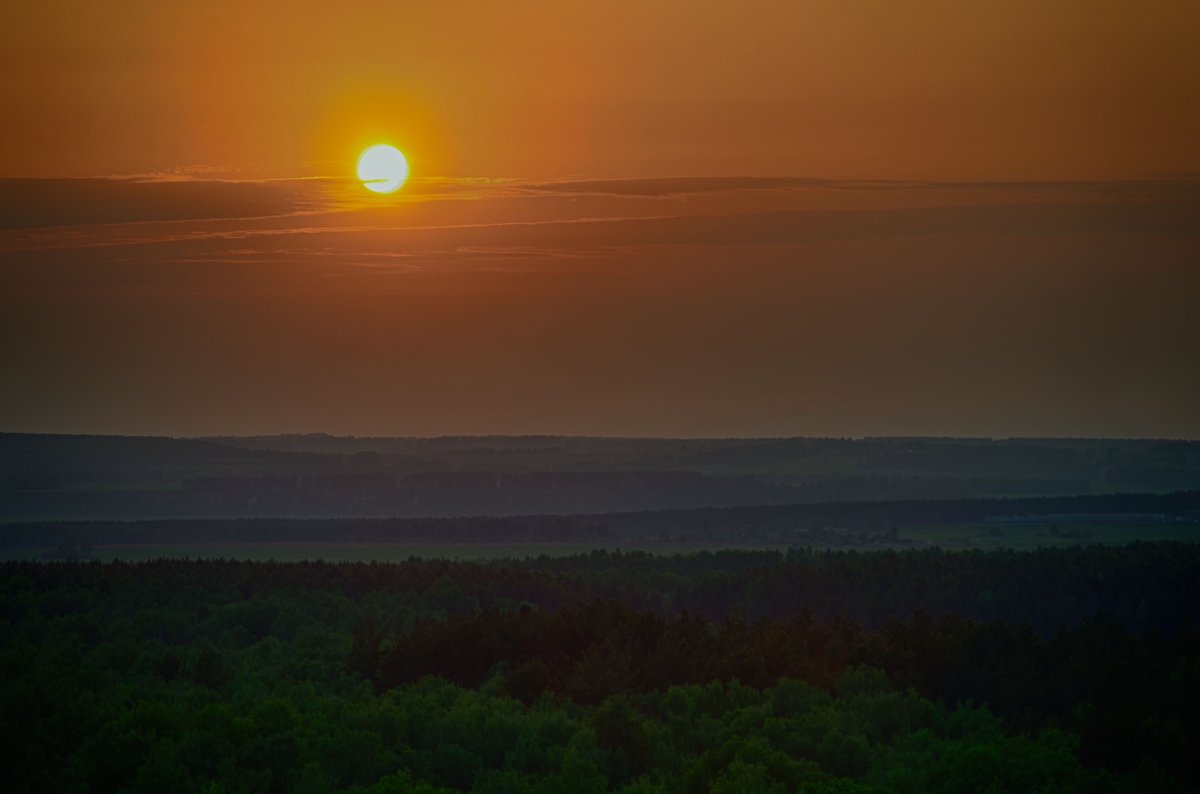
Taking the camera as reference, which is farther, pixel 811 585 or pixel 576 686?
pixel 811 585

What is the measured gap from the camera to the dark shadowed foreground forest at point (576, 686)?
68750mm

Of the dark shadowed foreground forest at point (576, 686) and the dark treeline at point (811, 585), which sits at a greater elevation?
the dark treeline at point (811, 585)

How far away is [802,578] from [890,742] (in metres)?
77.5

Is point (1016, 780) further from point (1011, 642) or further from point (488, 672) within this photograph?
point (488, 672)

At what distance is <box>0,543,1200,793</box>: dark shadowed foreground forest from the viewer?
68.8 metres

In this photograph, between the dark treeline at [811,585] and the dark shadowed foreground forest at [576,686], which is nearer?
the dark shadowed foreground forest at [576,686]

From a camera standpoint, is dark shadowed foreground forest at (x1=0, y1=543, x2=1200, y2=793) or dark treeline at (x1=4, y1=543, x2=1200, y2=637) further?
dark treeline at (x1=4, y1=543, x2=1200, y2=637)

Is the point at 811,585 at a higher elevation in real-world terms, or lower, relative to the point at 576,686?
higher

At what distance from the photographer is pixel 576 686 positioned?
94.8 metres

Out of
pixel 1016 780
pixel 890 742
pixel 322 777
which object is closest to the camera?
pixel 1016 780

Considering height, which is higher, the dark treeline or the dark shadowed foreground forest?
the dark treeline

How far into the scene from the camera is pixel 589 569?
187m

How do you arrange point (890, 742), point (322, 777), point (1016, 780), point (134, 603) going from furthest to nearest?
point (134, 603) → point (890, 742) → point (322, 777) → point (1016, 780)

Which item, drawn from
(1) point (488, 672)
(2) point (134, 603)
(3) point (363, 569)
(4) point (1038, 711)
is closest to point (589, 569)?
Answer: (3) point (363, 569)
